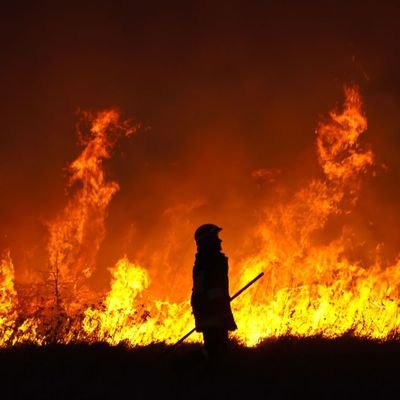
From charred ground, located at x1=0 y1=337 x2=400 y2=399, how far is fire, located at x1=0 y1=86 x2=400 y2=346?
37.1 inches

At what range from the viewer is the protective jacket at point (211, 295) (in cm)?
841

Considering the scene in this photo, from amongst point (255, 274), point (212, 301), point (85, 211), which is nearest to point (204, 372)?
point (212, 301)

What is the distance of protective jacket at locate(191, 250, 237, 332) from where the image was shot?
27.6 ft

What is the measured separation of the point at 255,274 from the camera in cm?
1390

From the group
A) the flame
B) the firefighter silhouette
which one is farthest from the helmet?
the flame

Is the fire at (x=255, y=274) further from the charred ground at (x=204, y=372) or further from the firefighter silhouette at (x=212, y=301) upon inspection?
the firefighter silhouette at (x=212, y=301)

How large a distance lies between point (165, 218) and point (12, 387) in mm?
10373

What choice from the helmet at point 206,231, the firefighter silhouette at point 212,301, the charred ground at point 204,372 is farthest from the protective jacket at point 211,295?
the charred ground at point 204,372

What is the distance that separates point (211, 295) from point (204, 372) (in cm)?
98

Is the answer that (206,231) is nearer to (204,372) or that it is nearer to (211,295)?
(211,295)

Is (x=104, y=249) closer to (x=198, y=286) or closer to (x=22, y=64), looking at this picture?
(x=22, y=64)

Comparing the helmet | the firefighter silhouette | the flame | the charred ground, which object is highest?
the flame

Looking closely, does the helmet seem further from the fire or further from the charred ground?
the fire

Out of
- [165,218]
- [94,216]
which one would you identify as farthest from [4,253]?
[165,218]
